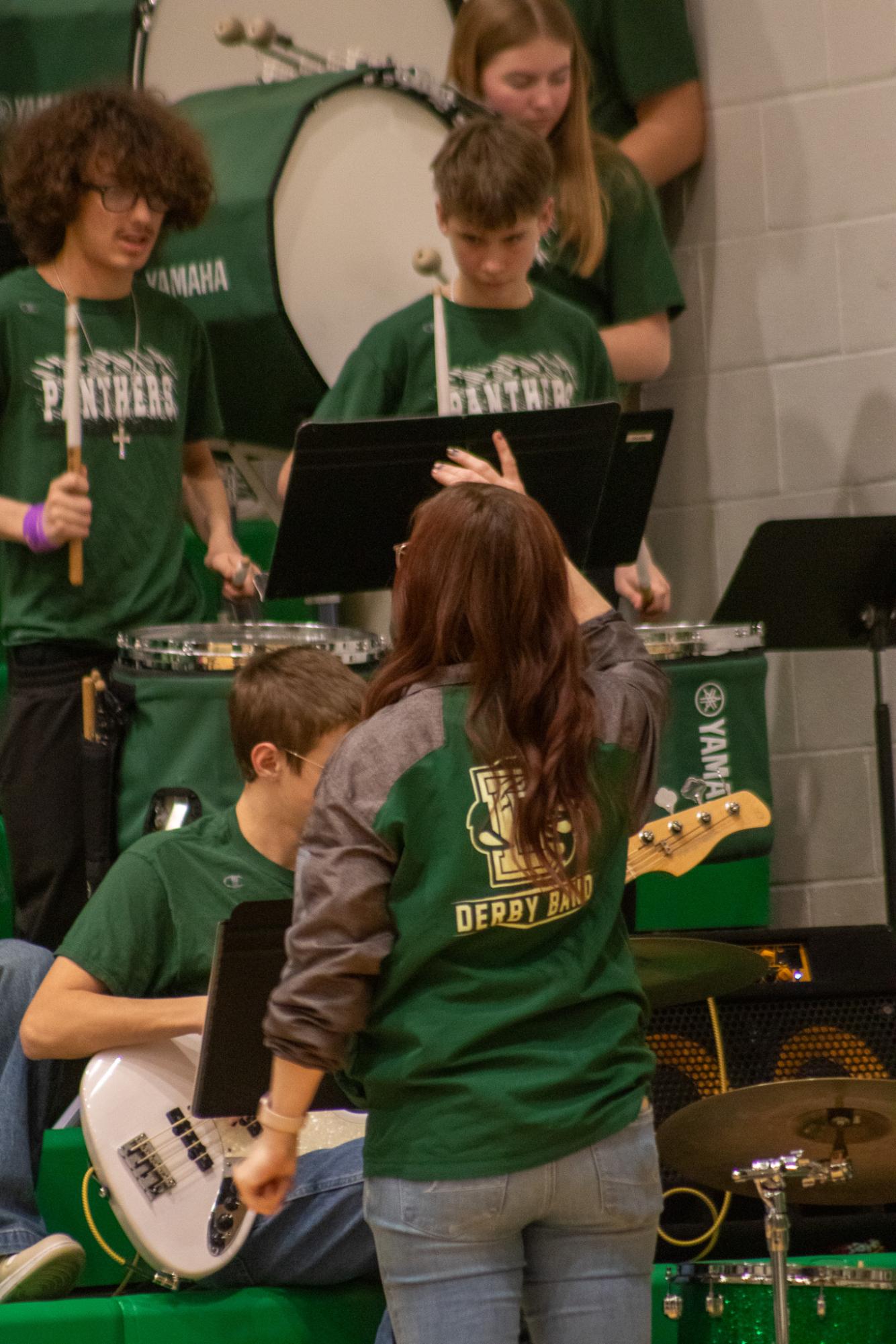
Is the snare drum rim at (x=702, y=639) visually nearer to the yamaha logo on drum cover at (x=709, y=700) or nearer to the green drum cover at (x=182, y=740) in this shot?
the yamaha logo on drum cover at (x=709, y=700)

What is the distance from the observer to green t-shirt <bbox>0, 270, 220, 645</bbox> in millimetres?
3527

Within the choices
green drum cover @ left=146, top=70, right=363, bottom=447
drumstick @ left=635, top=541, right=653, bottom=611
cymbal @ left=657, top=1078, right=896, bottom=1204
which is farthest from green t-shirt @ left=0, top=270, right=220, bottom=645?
cymbal @ left=657, top=1078, right=896, bottom=1204

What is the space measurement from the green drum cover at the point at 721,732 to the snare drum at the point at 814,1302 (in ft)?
3.66

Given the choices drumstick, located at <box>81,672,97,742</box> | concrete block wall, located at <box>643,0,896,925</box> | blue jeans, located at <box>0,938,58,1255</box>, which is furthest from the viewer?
concrete block wall, located at <box>643,0,896,925</box>

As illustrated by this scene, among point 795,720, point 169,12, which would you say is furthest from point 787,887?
point 169,12

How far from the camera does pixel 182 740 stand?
3.32m

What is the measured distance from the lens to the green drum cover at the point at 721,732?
3.69 metres

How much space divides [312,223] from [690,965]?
2.08 m

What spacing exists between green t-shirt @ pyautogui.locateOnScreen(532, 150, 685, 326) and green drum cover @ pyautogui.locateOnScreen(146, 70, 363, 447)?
684 mm

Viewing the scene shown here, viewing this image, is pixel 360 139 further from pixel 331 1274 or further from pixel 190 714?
pixel 331 1274

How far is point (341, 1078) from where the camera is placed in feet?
7.04

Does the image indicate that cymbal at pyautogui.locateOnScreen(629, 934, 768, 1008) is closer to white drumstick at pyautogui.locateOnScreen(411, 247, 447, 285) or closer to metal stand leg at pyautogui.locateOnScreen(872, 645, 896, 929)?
metal stand leg at pyautogui.locateOnScreen(872, 645, 896, 929)

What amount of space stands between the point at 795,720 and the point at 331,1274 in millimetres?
2402

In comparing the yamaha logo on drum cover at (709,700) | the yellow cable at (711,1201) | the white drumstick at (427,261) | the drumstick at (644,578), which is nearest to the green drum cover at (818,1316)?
the yellow cable at (711,1201)
